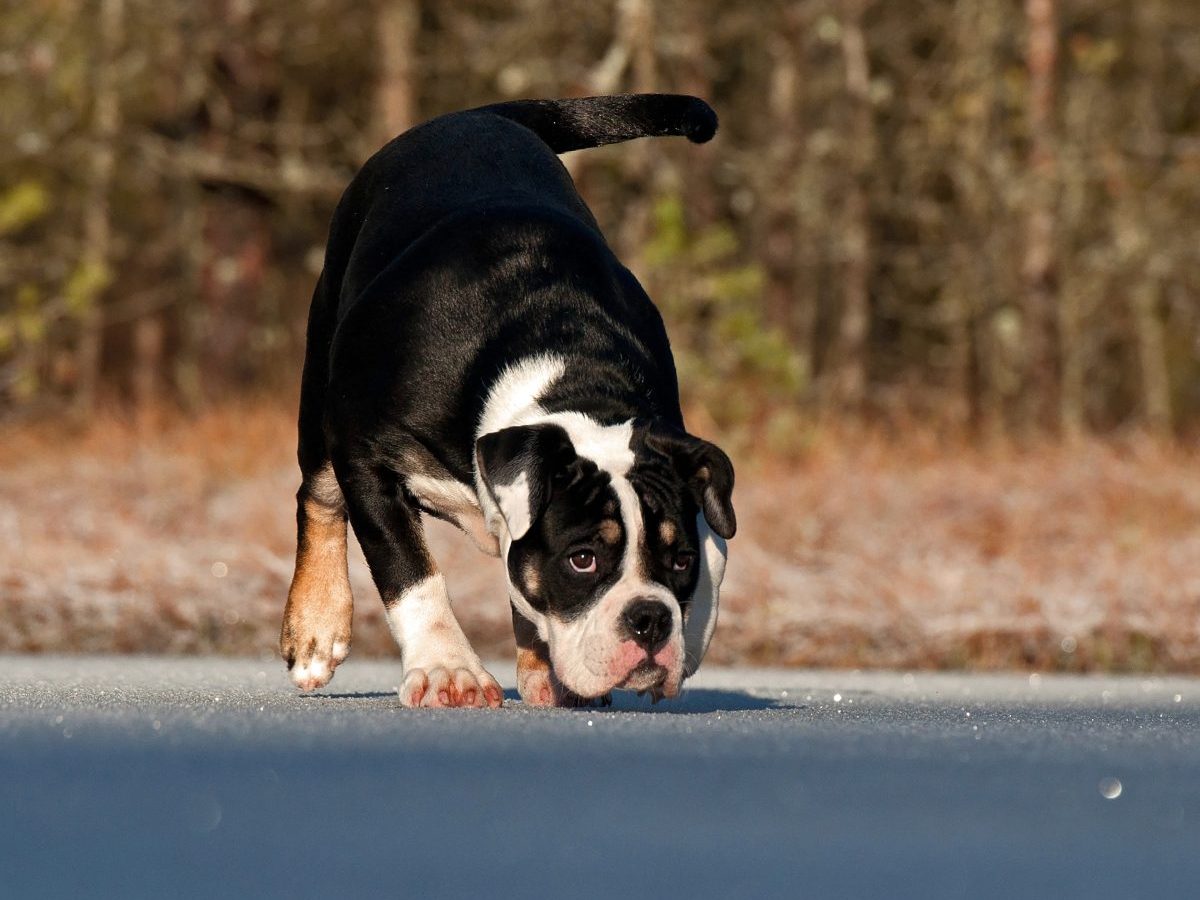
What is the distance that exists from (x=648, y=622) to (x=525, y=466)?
18.2 inches

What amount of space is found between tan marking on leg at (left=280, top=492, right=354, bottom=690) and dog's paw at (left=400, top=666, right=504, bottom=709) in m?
0.81

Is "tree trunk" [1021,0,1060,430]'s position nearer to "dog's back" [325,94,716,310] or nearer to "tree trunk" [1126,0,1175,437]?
"tree trunk" [1126,0,1175,437]

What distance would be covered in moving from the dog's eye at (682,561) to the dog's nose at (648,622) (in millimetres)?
192

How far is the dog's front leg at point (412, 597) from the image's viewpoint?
4598 millimetres

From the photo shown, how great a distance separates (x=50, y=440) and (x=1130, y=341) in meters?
23.5

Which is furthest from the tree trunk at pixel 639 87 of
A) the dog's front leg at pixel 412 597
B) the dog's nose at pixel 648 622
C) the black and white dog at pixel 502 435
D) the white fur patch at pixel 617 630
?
the dog's nose at pixel 648 622

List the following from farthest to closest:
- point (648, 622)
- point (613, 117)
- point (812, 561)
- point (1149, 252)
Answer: point (1149, 252) → point (812, 561) → point (613, 117) → point (648, 622)

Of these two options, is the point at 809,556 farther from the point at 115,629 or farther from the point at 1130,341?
the point at 1130,341

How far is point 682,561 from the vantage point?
4523 millimetres

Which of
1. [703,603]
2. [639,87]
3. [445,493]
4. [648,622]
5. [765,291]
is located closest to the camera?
[648,622]

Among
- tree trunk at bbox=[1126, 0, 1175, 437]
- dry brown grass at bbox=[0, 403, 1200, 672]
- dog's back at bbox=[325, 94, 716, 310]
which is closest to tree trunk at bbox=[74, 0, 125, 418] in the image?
dry brown grass at bbox=[0, 403, 1200, 672]

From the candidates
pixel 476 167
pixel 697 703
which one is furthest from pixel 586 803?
pixel 476 167

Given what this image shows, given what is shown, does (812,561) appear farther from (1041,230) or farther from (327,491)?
(1041,230)

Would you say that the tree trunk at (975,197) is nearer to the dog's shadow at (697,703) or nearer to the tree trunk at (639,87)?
the tree trunk at (639,87)
